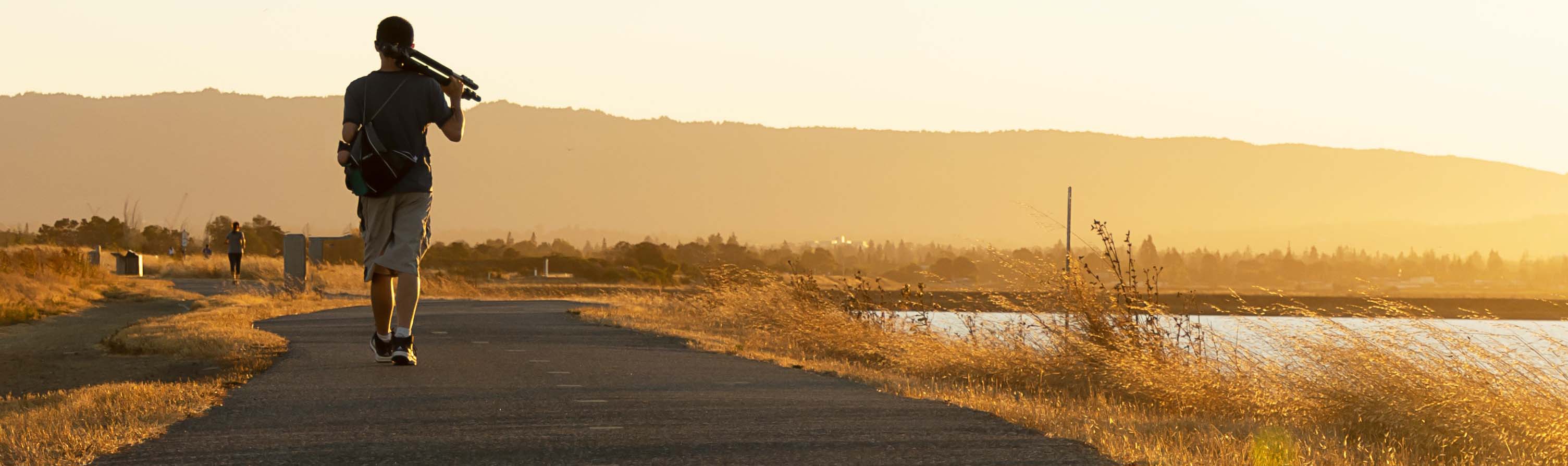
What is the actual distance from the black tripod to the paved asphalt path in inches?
68.5

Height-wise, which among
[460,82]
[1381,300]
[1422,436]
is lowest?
[1422,436]

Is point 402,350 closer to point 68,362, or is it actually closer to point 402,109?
point 402,109

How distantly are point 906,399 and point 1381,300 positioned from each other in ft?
13.9

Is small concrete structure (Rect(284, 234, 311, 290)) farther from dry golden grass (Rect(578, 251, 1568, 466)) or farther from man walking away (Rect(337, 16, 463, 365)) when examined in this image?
man walking away (Rect(337, 16, 463, 365))

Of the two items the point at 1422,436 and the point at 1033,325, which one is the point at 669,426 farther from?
the point at 1033,325

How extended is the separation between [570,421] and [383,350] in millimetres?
2305

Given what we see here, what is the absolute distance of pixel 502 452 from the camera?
5332 millimetres

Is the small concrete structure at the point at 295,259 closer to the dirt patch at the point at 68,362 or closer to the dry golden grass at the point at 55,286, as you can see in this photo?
the dry golden grass at the point at 55,286

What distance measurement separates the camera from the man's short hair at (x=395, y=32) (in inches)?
293

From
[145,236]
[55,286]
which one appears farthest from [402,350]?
[145,236]

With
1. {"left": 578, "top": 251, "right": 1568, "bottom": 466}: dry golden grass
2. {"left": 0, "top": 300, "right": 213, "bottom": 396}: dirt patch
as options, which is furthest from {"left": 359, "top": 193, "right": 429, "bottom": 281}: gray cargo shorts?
{"left": 578, "top": 251, "right": 1568, "bottom": 466}: dry golden grass

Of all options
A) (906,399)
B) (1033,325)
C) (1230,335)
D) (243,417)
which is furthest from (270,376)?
(1230,335)

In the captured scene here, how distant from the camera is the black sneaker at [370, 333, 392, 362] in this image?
8.06 m

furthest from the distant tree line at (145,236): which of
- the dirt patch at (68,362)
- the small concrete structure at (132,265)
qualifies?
the dirt patch at (68,362)
